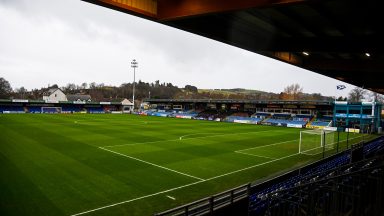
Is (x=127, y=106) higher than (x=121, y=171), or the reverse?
(x=127, y=106)

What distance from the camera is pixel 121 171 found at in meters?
18.6

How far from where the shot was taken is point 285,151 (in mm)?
28469

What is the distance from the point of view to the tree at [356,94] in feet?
315

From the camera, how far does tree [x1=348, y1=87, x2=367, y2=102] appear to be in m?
95.9

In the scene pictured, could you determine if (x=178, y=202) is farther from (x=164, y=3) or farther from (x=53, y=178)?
(x=164, y=3)

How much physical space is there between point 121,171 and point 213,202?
11.3 m

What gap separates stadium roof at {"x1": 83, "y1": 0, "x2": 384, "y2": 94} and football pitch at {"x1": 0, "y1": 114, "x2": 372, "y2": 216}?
20.6 ft

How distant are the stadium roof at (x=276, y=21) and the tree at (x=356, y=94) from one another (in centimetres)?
9191

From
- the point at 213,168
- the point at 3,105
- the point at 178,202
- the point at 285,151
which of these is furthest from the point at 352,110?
the point at 3,105

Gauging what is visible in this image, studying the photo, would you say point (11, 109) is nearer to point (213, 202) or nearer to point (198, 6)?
point (213, 202)

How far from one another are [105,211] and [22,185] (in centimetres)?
577

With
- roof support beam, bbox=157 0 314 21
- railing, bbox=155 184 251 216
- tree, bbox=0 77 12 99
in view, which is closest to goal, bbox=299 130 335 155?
railing, bbox=155 184 251 216

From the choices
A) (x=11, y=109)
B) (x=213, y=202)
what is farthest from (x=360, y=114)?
(x=11, y=109)

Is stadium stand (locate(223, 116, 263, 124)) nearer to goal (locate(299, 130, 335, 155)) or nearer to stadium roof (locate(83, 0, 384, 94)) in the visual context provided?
goal (locate(299, 130, 335, 155))
